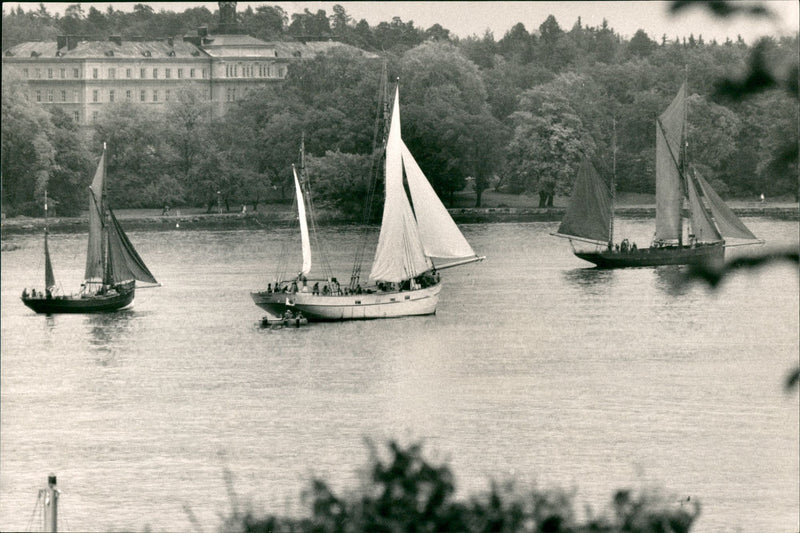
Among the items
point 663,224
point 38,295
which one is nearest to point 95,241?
point 38,295

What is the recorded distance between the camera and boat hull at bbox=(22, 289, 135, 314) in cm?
1878

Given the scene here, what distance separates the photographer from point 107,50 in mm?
37219

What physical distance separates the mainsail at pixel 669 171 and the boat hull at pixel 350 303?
7067 millimetres

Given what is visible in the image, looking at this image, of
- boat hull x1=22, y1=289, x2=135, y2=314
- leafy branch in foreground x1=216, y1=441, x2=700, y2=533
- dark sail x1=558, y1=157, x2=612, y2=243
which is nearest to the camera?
leafy branch in foreground x1=216, y1=441, x2=700, y2=533

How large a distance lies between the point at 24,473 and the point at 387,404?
3322mm

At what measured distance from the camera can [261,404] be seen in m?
13.4

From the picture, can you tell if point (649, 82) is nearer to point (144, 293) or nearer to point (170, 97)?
point (170, 97)

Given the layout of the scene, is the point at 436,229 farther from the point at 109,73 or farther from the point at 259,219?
the point at 109,73

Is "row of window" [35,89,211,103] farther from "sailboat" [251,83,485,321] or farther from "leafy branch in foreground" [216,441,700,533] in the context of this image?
"leafy branch in foreground" [216,441,700,533]

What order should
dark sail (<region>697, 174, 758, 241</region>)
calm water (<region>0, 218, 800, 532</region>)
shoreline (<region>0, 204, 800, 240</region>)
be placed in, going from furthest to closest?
shoreline (<region>0, 204, 800, 240</region>) → dark sail (<region>697, 174, 758, 241</region>) → calm water (<region>0, 218, 800, 532</region>)

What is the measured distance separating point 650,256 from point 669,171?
283cm

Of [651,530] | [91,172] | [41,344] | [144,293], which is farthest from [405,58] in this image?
[651,530]


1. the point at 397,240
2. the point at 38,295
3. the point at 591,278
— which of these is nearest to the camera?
the point at 397,240

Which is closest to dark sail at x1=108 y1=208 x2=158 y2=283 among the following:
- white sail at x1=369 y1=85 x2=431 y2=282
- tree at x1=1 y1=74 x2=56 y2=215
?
white sail at x1=369 y1=85 x2=431 y2=282
